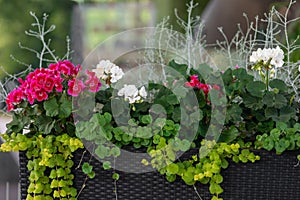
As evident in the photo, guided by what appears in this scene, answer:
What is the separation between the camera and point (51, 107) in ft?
3.66

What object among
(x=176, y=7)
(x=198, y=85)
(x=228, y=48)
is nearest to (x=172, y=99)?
(x=198, y=85)

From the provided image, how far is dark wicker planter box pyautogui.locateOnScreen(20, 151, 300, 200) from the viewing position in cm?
111

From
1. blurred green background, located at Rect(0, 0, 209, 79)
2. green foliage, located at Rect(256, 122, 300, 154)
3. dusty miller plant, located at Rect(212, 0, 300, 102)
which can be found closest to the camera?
green foliage, located at Rect(256, 122, 300, 154)

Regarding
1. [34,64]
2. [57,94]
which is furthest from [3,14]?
[57,94]

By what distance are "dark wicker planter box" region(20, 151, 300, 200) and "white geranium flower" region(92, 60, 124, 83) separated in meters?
0.19

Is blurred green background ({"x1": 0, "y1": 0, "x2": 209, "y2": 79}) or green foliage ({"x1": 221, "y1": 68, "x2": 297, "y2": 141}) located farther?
blurred green background ({"x1": 0, "y1": 0, "x2": 209, "y2": 79})

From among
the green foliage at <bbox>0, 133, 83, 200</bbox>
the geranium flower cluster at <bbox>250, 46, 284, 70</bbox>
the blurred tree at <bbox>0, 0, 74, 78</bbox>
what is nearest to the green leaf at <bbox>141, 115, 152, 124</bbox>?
the green foliage at <bbox>0, 133, 83, 200</bbox>

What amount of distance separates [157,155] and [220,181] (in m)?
0.15

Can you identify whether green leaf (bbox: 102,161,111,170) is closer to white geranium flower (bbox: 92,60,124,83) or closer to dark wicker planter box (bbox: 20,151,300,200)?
dark wicker planter box (bbox: 20,151,300,200)

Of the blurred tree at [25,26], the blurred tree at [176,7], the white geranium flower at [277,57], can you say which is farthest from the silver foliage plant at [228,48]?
the blurred tree at [25,26]

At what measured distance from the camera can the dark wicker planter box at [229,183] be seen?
1.11 meters

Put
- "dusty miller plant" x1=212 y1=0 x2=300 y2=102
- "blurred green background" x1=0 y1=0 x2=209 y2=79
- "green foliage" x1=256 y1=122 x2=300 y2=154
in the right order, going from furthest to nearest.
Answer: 1. "blurred green background" x1=0 y1=0 x2=209 y2=79
2. "dusty miller plant" x1=212 y1=0 x2=300 y2=102
3. "green foliage" x1=256 y1=122 x2=300 y2=154

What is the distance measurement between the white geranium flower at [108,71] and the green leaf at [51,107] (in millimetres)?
119

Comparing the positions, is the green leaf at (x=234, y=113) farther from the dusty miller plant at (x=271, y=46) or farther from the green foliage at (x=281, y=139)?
the dusty miller plant at (x=271, y=46)
